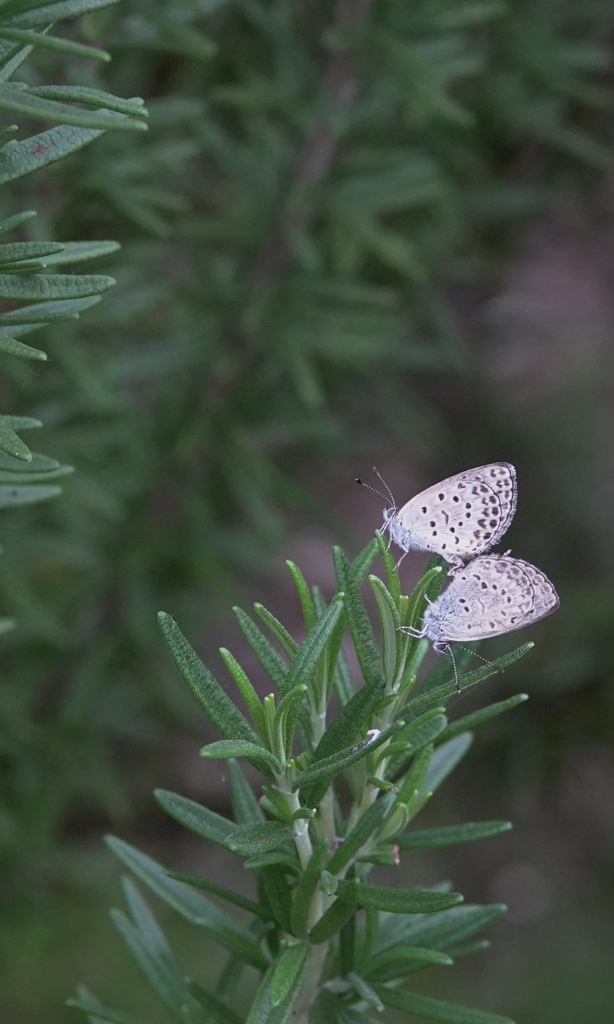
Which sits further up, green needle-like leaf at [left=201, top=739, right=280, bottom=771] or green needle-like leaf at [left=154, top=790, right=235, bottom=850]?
green needle-like leaf at [left=201, top=739, right=280, bottom=771]

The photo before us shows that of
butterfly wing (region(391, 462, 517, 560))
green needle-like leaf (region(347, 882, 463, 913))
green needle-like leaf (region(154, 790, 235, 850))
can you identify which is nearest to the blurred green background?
butterfly wing (region(391, 462, 517, 560))

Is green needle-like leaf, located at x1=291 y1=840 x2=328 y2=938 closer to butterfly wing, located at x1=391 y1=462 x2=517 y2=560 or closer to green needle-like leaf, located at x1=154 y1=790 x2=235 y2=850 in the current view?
green needle-like leaf, located at x1=154 y1=790 x2=235 y2=850

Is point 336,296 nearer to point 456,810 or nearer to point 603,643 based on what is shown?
point 603,643

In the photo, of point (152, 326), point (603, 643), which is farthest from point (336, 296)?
point (603, 643)

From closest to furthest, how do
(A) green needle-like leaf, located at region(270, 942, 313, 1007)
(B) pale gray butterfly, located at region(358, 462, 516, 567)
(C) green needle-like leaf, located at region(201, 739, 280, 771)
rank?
(C) green needle-like leaf, located at region(201, 739, 280, 771)
(A) green needle-like leaf, located at region(270, 942, 313, 1007)
(B) pale gray butterfly, located at region(358, 462, 516, 567)

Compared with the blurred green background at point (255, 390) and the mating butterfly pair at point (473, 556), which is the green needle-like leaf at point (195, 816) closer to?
the mating butterfly pair at point (473, 556)

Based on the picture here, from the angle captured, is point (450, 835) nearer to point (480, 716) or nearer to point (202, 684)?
point (480, 716)

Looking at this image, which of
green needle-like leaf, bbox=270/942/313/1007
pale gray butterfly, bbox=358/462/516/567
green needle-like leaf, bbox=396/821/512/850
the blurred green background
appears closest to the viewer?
green needle-like leaf, bbox=270/942/313/1007

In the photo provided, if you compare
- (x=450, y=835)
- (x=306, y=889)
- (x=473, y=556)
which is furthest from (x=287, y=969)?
(x=473, y=556)
